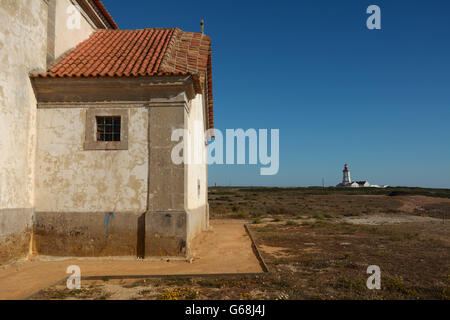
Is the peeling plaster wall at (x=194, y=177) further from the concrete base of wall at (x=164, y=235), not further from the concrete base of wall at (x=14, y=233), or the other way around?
the concrete base of wall at (x=14, y=233)

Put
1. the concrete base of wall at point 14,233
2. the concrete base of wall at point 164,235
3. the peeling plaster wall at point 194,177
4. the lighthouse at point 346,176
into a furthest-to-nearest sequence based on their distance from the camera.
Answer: the lighthouse at point 346,176 → the peeling plaster wall at point 194,177 → the concrete base of wall at point 164,235 → the concrete base of wall at point 14,233

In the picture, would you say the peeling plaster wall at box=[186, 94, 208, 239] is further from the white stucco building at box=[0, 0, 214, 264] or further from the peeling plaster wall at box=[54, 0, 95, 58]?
the peeling plaster wall at box=[54, 0, 95, 58]

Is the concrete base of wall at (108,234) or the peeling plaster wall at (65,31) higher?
the peeling plaster wall at (65,31)

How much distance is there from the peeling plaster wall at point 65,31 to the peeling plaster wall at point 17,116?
2.71ft

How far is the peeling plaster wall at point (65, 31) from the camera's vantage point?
29.2 feet

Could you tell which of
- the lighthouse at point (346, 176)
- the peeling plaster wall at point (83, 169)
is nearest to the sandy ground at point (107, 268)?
the peeling plaster wall at point (83, 169)

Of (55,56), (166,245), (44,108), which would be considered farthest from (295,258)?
(55,56)

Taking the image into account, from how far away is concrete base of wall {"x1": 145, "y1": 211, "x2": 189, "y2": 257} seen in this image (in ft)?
24.9

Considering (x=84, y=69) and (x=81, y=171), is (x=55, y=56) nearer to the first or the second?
(x=84, y=69)

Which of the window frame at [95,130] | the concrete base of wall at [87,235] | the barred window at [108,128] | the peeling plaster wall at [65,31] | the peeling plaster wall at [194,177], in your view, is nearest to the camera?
the concrete base of wall at [87,235]

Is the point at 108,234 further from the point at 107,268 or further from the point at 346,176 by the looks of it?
the point at 346,176

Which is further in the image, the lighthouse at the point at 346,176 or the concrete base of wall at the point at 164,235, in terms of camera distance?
the lighthouse at the point at 346,176

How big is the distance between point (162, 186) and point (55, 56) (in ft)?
15.7

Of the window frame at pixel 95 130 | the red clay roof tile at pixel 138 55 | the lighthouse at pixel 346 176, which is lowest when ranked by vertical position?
the lighthouse at pixel 346 176
